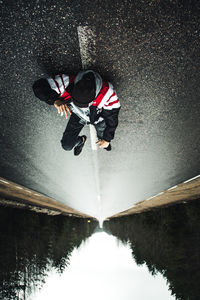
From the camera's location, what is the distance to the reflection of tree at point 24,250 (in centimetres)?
622

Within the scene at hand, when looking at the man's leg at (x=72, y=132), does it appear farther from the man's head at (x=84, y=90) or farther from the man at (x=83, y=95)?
the man's head at (x=84, y=90)

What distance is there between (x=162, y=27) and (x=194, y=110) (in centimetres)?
150

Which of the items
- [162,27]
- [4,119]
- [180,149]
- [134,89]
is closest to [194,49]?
[162,27]

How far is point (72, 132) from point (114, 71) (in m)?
1.23

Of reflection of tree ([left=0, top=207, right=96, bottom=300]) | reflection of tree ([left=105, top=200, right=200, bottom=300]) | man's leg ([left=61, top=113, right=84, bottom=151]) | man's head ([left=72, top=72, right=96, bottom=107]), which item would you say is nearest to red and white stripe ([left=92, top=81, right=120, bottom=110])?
man's head ([left=72, top=72, right=96, bottom=107])

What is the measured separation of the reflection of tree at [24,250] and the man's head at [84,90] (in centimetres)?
597

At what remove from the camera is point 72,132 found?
284 centimetres

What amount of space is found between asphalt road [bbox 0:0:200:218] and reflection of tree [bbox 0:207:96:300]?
3831 millimetres

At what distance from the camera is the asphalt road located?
1758 millimetres

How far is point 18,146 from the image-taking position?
11.1ft

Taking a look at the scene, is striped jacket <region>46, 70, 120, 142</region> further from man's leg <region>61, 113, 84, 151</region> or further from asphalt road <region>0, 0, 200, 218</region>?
man's leg <region>61, 113, 84, 151</region>

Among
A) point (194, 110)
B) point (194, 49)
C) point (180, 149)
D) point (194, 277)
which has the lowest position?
point (194, 277)

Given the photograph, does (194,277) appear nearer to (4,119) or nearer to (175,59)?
(175,59)

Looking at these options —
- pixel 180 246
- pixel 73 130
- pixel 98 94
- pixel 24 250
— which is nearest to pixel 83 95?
pixel 98 94
